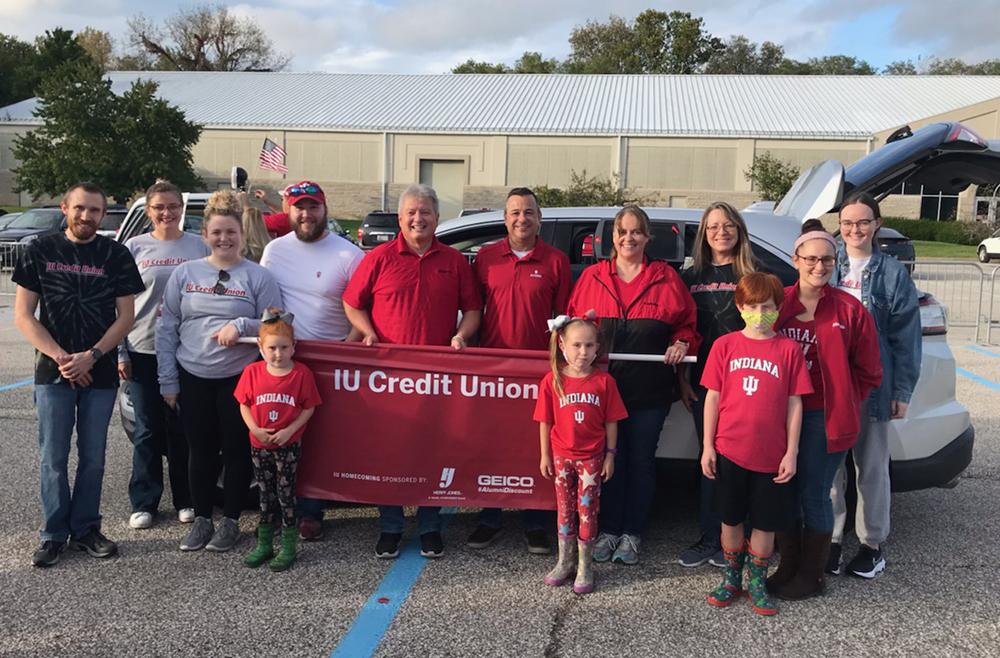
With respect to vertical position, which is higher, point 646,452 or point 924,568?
point 646,452

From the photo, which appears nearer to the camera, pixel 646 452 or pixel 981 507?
pixel 646 452

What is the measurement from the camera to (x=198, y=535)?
13.9 feet

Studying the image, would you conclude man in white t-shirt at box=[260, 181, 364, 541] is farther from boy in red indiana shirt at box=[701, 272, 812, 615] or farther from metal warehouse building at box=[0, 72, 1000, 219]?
metal warehouse building at box=[0, 72, 1000, 219]

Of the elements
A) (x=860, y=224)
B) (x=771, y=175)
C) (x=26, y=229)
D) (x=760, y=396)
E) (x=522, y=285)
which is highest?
(x=771, y=175)

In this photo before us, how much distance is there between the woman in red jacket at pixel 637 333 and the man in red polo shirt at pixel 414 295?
0.61 meters

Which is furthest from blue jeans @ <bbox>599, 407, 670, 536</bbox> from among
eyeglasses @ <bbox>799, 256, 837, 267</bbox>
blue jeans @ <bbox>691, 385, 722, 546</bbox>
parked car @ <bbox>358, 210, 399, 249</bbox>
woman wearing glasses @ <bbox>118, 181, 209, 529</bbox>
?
parked car @ <bbox>358, 210, 399, 249</bbox>

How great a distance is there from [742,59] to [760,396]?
6633 cm

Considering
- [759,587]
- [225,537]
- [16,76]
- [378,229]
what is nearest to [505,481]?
[759,587]

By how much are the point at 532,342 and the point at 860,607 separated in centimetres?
193

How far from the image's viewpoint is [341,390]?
4.26m

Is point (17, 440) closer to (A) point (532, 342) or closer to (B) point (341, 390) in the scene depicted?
(B) point (341, 390)

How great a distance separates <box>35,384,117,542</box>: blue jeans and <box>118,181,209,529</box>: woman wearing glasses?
1.05 ft

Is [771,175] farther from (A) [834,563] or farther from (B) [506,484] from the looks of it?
(B) [506,484]

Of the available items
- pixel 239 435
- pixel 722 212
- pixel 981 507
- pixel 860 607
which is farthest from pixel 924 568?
pixel 239 435
